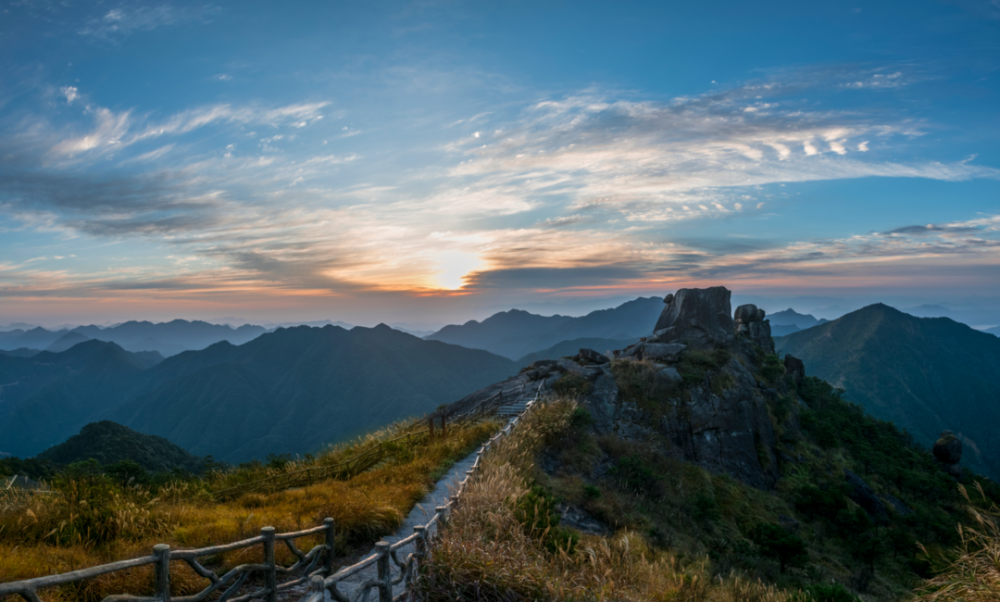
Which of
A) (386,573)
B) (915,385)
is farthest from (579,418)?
(915,385)

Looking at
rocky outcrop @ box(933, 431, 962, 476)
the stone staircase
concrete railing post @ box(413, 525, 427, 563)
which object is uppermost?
concrete railing post @ box(413, 525, 427, 563)

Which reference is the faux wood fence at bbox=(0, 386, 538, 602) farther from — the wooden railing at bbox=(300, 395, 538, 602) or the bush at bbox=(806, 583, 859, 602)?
the bush at bbox=(806, 583, 859, 602)

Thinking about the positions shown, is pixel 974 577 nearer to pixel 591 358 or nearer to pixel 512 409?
pixel 512 409

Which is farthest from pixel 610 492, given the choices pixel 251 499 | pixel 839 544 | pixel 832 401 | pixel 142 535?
pixel 832 401

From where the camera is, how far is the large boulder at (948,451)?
49.7 metres

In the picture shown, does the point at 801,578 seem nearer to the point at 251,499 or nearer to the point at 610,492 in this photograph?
the point at 610,492

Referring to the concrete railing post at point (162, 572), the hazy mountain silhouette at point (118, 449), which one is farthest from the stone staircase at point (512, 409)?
the hazy mountain silhouette at point (118, 449)

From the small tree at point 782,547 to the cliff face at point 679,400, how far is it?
844 centimetres

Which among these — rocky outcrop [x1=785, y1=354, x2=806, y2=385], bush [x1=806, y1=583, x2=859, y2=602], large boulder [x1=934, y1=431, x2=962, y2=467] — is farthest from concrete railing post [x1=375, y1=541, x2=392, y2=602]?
large boulder [x1=934, y1=431, x2=962, y2=467]

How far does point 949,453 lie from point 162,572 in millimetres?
69002

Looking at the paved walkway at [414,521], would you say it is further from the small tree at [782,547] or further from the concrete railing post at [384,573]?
the small tree at [782,547]

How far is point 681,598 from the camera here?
23.4 ft

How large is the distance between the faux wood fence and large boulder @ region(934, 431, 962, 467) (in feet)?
211

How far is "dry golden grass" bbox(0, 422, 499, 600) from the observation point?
19.1 feet
